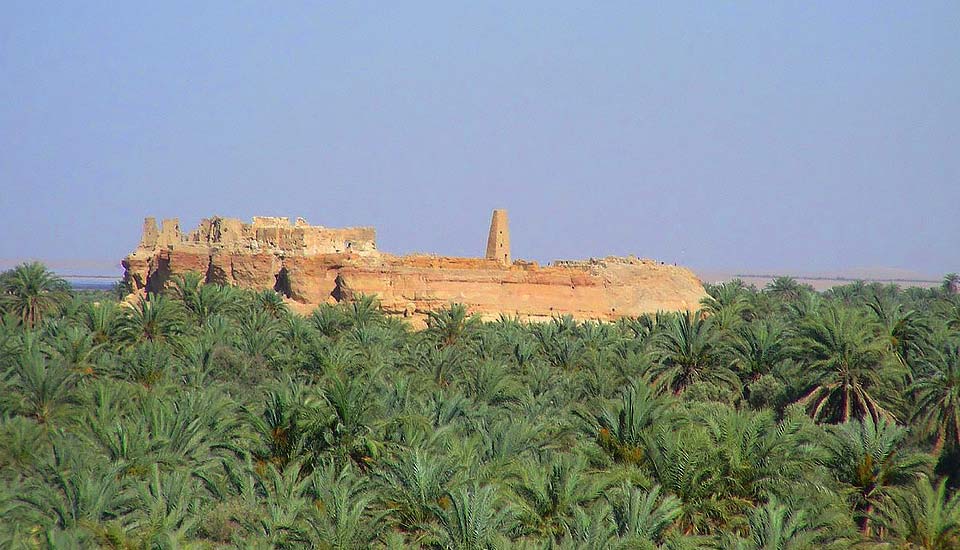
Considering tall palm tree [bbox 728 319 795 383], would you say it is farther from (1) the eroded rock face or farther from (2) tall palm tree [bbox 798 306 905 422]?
(1) the eroded rock face

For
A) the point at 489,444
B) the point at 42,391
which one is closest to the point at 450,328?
the point at 42,391

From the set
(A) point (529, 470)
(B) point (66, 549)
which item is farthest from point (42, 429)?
(A) point (529, 470)

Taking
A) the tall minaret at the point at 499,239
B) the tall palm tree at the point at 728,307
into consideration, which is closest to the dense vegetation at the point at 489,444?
the tall palm tree at the point at 728,307

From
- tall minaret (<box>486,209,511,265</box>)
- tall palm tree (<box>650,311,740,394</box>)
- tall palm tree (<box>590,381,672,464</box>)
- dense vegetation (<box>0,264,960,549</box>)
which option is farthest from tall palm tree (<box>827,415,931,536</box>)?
tall minaret (<box>486,209,511,265</box>)

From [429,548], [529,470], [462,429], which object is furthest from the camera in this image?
[462,429]

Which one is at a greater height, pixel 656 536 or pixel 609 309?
pixel 609 309

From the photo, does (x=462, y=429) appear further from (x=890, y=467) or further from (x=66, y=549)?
(x=66, y=549)

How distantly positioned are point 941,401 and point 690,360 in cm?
615

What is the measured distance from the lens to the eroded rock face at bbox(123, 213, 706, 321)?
3959 centimetres

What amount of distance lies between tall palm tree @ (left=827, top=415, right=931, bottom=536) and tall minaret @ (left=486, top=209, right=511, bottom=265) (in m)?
31.0

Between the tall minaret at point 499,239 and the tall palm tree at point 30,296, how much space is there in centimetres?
1918

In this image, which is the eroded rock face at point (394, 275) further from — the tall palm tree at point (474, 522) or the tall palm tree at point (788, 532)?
the tall palm tree at point (788, 532)

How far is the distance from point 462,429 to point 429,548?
560 centimetres

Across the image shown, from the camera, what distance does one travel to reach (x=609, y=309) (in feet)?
139
